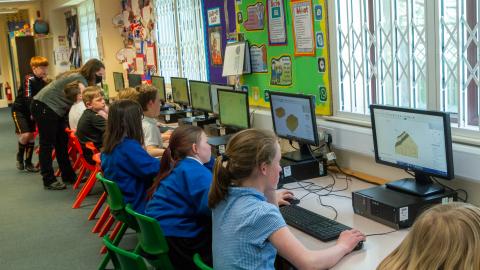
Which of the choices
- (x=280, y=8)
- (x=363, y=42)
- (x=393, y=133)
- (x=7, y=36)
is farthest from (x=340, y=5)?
(x=7, y=36)

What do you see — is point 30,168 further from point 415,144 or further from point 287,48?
point 415,144

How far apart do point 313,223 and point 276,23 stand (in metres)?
2.18

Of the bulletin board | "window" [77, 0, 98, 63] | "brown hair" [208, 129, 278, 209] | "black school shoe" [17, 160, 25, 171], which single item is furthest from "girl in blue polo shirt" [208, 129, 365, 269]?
"window" [77, 0, 98, 63]

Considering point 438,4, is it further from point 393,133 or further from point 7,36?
point 7,36

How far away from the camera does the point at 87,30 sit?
1097cm

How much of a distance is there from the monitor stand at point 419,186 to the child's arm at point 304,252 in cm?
52

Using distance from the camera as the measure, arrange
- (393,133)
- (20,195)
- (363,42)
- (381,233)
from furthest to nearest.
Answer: (20,195)
(363,42)
(393,133)
(381,233)

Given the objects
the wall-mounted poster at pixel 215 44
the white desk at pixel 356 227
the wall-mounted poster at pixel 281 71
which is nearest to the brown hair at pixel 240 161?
the white desk at pixel 356 227

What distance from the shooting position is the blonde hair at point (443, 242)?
1279 millimetres

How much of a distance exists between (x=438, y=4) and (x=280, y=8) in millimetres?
1614

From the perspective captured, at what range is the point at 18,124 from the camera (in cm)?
737

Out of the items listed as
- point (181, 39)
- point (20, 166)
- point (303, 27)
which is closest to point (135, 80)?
point (181, 39)

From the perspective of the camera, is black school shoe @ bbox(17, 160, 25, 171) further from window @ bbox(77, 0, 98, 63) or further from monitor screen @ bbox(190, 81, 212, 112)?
window @ bbox(77, 0, 98, 63)

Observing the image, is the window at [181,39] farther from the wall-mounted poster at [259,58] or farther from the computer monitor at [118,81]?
the wall-mounted poster at [259,58]
